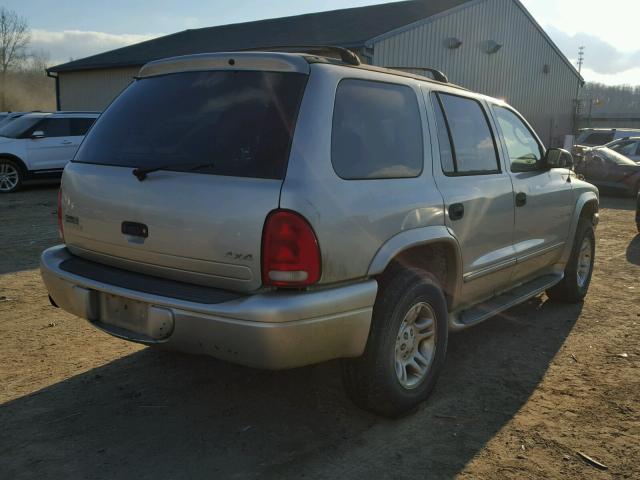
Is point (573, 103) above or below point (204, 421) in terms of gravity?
above

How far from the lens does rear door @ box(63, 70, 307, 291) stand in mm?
2654

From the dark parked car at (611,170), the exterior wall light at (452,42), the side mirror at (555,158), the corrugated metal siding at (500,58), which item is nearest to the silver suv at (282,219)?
the side mirror at (555,158)

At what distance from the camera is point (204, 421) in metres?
3.18

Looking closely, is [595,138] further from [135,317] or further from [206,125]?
[135,317]

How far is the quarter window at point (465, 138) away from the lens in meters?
3.64

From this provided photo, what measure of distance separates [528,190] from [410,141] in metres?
1.49

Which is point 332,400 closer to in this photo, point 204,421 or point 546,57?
point 204,421

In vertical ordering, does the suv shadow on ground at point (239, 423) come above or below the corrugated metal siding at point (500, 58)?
below

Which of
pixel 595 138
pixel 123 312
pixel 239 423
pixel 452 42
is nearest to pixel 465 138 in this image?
pixel 239 423

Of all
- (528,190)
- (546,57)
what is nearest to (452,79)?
(546,57)

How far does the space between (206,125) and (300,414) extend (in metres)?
1.64

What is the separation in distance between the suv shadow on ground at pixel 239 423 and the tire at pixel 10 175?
10.7 metres

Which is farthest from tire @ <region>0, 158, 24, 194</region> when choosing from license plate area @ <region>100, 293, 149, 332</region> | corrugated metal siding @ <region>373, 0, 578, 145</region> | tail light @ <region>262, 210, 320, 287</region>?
tail light @ <region>262, 210, 320, 287</region>

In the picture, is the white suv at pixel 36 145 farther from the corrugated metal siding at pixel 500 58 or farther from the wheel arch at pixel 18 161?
the corrugated metal siding at pixel 500 58
